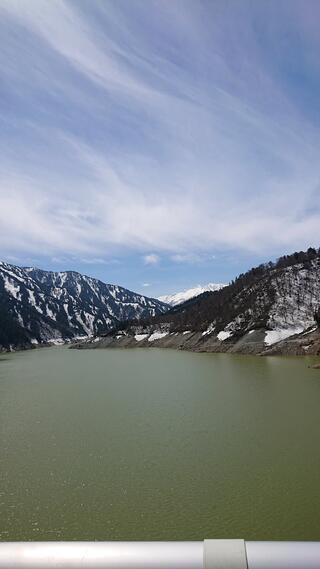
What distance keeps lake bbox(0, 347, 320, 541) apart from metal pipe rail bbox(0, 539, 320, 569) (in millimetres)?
10329

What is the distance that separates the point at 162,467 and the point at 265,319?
96515 millimetres

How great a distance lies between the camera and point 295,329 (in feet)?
347

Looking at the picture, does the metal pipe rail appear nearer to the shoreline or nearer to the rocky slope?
the shoreline

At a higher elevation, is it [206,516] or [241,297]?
[241,297]

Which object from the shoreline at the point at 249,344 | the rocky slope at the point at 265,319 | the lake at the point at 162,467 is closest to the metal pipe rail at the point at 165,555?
the lake at the point at 162,467

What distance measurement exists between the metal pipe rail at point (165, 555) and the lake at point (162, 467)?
10.3 m

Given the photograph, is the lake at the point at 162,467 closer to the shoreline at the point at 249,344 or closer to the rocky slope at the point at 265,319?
the shoreline at the point at 249,344

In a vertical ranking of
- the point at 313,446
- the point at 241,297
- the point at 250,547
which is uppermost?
the point at 241,297

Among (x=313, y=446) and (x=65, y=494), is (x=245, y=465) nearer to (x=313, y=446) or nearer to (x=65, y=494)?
(x=313, y=446)

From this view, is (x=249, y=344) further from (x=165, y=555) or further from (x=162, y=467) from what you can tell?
(x=165, y=555)

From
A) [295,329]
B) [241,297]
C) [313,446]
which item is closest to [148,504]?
[313,446]

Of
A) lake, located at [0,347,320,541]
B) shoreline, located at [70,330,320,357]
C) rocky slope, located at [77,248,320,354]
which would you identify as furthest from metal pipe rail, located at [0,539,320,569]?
rocky slope, located at [77,248,320,354]

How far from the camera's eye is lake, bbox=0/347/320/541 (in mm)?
13852

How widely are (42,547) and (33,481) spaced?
54.6ft
